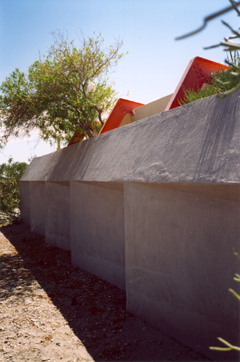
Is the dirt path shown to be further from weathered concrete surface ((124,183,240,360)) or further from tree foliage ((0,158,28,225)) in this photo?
tree foliage ((0,158,28,225))

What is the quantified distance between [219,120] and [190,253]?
63.5 inches

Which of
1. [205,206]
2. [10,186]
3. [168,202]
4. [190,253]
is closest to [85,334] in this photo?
[190,253]

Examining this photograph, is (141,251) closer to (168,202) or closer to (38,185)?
(168,202)

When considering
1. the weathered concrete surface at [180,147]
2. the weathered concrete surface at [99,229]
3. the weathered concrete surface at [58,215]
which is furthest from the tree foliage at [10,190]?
the weathered concrete surface at [180,147]

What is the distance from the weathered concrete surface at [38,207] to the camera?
1211cm

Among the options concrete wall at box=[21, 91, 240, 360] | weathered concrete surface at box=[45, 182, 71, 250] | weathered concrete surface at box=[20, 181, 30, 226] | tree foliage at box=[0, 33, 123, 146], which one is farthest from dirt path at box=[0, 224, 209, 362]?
weathered concrete surface at box=[20, 181, 30, 226]

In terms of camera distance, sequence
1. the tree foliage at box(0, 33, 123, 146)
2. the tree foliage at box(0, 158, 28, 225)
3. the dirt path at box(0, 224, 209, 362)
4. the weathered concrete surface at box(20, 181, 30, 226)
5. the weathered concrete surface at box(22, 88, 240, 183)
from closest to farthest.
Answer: the weathered concrete surface at box(22, 88, 240, 183), the dirt path at box(0, 224, 209, 362), the tree foliage at box(0, 33, 123, 146), the weathered concrete surface at box(20, 181, 30, 226), the tree foliage at box(0, 158, 28, 225)

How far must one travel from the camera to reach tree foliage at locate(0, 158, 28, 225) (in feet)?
51.4

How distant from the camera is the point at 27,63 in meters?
8.31

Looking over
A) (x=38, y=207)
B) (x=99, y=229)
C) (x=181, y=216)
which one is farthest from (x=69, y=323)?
(x=38, y=207)

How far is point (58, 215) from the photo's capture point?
9.43 m

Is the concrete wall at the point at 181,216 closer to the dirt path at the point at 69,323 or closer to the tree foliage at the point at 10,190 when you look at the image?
the dirt path at the point at 69,323

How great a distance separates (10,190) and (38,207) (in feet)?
14.6

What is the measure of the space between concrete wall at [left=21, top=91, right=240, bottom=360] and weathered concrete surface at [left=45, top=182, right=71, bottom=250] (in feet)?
11.4
